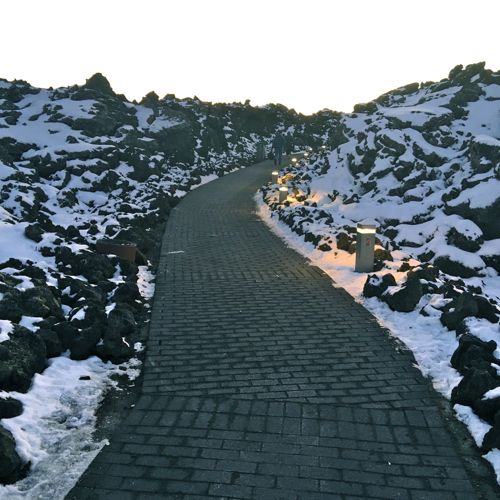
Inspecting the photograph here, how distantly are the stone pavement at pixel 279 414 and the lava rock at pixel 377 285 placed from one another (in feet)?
1.56

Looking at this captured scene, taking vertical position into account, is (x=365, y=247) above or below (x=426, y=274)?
above

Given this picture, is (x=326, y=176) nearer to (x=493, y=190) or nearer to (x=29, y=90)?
(x=493, y=190)

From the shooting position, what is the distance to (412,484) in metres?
4.06

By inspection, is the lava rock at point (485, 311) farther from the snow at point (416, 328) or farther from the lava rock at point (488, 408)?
the lava rock at point (488, 408)

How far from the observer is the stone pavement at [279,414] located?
4066 mm

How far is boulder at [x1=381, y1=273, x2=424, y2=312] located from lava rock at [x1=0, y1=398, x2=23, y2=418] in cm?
586

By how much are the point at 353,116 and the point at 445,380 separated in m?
23.0

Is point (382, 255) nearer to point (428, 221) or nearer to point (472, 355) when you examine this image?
point (428, 221)

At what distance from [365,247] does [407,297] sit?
2514 millimetres

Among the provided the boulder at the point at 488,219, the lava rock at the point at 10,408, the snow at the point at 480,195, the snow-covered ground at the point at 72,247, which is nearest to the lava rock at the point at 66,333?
the snow-covered ground at the point at 72,247

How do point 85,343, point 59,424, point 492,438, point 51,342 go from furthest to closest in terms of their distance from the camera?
point 85,343
point 51,342
point 59,424
point 492,438

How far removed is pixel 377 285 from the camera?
29.5ft

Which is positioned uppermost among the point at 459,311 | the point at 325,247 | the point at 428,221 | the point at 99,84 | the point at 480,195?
the point at 99,84

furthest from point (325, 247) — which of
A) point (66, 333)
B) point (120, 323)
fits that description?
point (66, 333)
